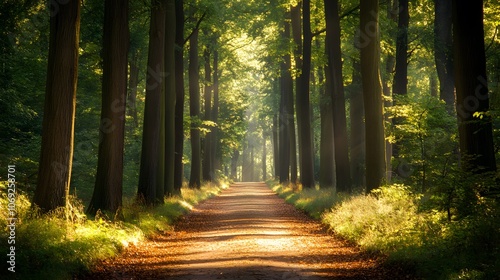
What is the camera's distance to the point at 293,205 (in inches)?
965

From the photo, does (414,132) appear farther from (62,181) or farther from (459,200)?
(62,181)

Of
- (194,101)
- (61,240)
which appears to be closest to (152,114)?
(61,240)

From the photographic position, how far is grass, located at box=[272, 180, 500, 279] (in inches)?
299

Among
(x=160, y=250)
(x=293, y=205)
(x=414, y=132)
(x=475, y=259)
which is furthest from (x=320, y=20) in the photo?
(x=475, y=259)

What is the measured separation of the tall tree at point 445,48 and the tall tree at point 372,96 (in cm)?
618

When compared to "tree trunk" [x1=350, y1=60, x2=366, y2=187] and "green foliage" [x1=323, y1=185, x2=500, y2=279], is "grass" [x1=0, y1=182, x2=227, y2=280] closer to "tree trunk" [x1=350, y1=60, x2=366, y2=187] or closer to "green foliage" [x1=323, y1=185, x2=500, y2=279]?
"green foliage" [x1=323, y1=185, x2=500, y2=279]

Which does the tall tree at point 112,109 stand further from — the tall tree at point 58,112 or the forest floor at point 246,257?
the tall tree at point 58,112

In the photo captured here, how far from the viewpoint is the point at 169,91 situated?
21.4 metres

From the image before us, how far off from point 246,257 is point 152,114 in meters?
9.06

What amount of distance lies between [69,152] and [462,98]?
826 centimetres

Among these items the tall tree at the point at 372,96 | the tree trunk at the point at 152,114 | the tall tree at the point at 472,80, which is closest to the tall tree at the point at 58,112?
the tree trunk at the point at 152,114

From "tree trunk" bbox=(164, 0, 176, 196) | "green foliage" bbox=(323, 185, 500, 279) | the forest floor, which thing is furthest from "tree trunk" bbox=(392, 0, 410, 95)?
"green foliage" bbox=(323, 185, 500, 279)

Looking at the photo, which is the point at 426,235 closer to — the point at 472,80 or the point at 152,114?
the point at 472,80

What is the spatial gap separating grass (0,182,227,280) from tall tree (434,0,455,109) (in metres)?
14.1
